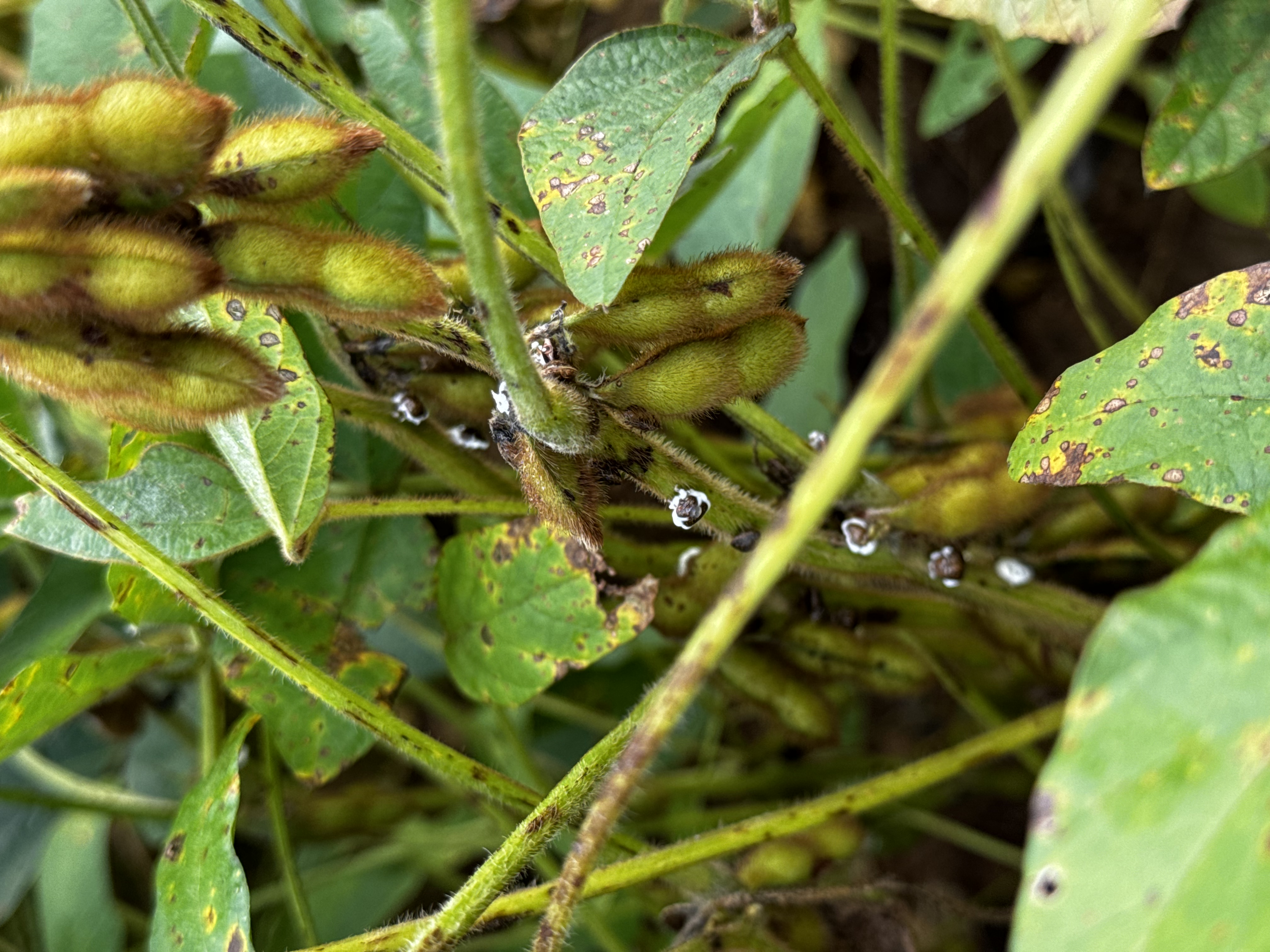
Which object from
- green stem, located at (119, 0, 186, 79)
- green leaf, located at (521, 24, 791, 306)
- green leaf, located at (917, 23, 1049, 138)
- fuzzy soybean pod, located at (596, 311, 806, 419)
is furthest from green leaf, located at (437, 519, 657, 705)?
green leaf, located at (917, 23, 1049, 138)

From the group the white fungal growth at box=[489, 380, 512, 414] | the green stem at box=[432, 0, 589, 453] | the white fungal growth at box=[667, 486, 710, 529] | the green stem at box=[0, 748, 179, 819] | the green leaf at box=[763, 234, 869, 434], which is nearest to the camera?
the green stem at box=[432, 0, 589, 453]

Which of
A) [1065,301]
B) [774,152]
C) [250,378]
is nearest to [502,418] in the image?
[250,378]

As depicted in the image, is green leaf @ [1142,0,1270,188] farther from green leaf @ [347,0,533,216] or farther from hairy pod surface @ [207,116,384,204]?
hairy pod surface @ [207,116,384,204]

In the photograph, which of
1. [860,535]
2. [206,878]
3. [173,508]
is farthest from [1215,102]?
[206,878]

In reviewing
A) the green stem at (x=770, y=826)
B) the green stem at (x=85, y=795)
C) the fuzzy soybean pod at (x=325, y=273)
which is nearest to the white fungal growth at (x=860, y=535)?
the green stem at (x=770, y=826)

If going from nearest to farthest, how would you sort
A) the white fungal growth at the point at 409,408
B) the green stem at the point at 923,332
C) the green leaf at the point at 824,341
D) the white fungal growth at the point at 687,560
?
the green stem at the point at 923,332, the white fungal growth at the point at 409,408, the white fungal growth at the point at 687,560, the green leaf at the point at 824,341

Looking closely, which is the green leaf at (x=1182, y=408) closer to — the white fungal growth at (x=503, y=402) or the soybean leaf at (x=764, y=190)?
the white fungal growth at (x=503, y=402)

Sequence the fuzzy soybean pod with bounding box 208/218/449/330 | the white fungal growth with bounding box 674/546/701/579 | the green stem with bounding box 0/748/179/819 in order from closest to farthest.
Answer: the fuzzy soybean pod with bounding box 208/218/449/330
the white fungal growth with bounding box 674/546/701/579
the green stem with bounding box 0/748/179/819
